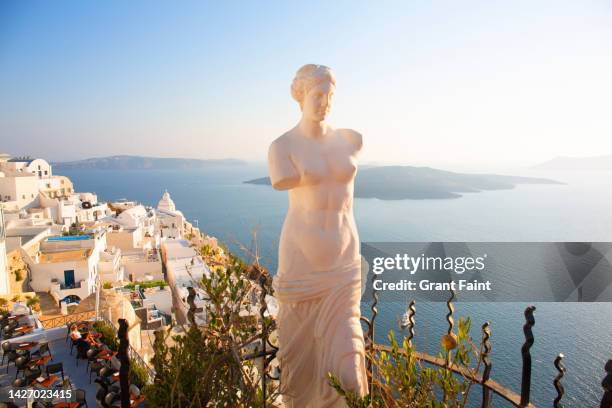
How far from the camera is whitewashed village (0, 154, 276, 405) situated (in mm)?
11367

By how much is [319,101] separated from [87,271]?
2229 centimetres

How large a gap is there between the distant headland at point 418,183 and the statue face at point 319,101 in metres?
55.0

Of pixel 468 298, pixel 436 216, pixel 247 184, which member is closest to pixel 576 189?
pixel 436 216

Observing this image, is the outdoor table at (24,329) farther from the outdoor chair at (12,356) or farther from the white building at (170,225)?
the white building at (170,225)

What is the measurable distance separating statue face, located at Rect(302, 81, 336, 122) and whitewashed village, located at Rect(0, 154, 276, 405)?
91.5 inches

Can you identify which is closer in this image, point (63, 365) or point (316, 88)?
point (316, 88)

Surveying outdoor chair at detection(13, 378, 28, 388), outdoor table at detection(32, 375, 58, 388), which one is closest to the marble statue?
outdoor table at detection(32, 375, 58, 388)

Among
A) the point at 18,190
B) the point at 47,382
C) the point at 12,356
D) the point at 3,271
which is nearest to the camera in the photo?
the point at 47,382

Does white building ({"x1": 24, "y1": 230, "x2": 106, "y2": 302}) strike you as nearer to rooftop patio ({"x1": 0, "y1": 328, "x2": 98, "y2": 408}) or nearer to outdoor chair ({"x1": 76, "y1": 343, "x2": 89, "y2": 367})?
rooftop patio ({"x1": 0, "y1": 328, "x2": 98, "y2": 408})

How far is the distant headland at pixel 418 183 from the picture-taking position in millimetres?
59469

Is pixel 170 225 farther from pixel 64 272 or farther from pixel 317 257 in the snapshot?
pixel 317 257

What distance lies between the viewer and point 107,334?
9.68 metres

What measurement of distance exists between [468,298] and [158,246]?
79.9 feet

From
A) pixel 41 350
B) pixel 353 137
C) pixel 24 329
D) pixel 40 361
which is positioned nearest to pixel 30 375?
pixel 40 361
